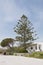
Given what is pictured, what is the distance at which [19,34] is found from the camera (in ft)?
153

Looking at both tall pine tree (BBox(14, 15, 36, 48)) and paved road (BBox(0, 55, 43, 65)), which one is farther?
tall pine tree (BBox(14, 15, 36, 48))

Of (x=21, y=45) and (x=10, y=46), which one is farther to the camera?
(x=10, y=46)

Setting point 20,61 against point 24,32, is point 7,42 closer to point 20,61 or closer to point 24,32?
point 24,32

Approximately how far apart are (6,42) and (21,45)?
7144 millimetres

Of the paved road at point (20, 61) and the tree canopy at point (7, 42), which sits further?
the tree canopy at point (7, 42)

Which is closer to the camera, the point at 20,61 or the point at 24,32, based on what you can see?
the point at 20,61

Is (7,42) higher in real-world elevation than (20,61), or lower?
higher

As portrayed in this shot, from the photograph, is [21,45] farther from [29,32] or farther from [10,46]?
[10,46]

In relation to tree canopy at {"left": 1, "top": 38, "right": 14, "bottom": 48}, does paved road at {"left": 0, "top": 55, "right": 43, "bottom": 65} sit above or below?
below

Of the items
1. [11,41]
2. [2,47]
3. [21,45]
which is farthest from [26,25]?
[2,47]

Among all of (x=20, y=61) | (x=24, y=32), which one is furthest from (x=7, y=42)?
(x=20, y=61)

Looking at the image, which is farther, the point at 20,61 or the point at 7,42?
the point at 7,42

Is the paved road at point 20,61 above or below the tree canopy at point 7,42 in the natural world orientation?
below

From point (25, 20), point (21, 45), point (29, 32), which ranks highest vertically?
point (25, 20)
